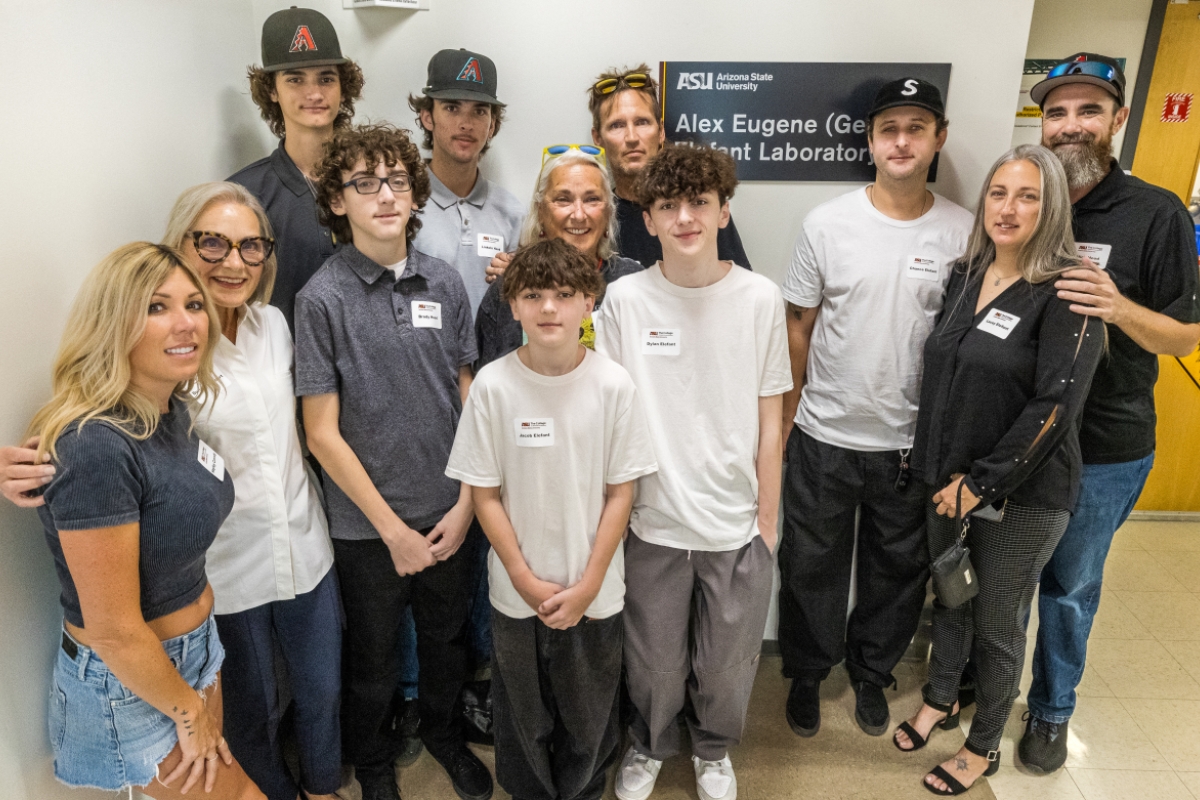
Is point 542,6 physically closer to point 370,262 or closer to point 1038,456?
point 370,262

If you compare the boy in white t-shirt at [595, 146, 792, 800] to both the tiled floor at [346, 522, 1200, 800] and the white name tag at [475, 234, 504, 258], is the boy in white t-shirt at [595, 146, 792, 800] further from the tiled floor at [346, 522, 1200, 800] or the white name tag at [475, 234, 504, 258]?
the white name tag at [475, 234, 504, 258]

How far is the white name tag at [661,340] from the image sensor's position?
6.44 ft

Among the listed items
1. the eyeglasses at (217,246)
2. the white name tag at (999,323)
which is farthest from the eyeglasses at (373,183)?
the white name tag at (999,323)

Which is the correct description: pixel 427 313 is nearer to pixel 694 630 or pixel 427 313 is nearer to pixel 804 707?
pixel 694 630

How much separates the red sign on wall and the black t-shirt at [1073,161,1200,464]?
6.27ft

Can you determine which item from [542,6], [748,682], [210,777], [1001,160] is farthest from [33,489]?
[1001,160]

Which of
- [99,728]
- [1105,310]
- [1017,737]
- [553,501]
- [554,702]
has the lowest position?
[1017,737]

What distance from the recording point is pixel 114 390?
4.64 ft

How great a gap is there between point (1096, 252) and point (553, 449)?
1776 millimetres

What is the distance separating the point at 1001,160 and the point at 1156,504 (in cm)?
331

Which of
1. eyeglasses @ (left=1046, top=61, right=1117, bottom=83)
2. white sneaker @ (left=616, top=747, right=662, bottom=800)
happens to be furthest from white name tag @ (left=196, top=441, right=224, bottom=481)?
eyeglasses @ (left=1046, top=61, right=1117, bottom=83)

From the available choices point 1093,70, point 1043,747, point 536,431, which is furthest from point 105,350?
point 1043,747

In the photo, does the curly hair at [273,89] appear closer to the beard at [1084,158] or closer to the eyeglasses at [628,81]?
the eyeglasses at [628,81]

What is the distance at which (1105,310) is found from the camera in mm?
1999
